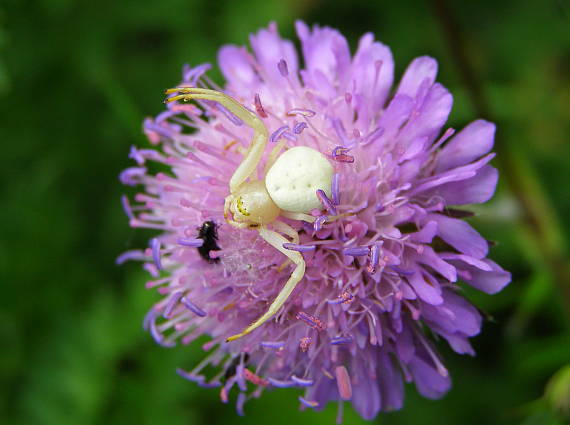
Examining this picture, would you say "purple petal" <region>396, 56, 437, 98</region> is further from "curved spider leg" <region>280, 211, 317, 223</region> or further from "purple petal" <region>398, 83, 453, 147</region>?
"curved spider leg" <region>280, 211, 317, 223</region>

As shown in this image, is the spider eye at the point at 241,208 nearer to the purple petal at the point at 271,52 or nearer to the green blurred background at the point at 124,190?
the purple petal at the point at 271,52

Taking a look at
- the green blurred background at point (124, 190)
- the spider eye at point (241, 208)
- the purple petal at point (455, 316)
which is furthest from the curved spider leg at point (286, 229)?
the green blurred background at point (124, 190)

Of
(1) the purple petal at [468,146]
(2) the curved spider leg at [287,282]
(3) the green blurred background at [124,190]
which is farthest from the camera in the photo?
(3) the green blurred background at [124,190]

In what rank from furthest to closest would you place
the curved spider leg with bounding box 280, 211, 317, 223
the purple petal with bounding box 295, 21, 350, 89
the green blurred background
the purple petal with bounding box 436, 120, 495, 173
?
the green blurred background
the purple petal with bounding box 295, 21, 350, 89
the purple petal with bounding box 436, 120, 495, 173
the curved spider leg with bounding box 280, 211, 317, 223

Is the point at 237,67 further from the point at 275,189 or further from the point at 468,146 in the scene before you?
the point at 468,146

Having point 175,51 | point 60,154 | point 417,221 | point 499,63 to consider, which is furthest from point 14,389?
point 499,63

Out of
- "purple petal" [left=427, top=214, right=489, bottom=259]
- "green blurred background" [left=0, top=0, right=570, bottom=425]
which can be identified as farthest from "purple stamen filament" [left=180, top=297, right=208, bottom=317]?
"green blurred background" [left=0, top=0, right=570, bottom=425]

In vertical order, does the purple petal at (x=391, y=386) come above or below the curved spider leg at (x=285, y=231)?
below
